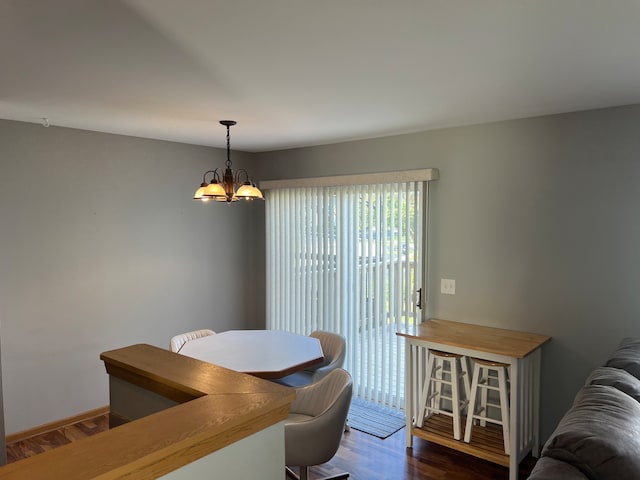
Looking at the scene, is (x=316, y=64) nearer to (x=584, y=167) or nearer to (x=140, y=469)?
(x=140, y=469)

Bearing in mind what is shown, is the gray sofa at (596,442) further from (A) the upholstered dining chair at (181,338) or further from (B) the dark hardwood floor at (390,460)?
(A) the upholstered dining chair at (181,338)

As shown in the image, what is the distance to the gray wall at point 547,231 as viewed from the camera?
296 cm

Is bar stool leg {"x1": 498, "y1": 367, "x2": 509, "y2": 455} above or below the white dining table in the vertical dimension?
below

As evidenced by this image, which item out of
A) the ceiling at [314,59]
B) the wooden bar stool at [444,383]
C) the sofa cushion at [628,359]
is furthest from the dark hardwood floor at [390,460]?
the ceiling at [314,59]

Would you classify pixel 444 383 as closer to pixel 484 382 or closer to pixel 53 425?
pixel 484 382

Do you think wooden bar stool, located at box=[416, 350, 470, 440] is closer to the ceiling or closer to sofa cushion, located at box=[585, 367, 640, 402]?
sofa cushion, located at box=[585, 367, 640, 402]

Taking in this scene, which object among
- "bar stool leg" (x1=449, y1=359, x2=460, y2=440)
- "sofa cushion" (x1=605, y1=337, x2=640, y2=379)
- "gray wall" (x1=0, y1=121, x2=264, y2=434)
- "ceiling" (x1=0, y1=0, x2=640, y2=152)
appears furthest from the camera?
"gray wall" (x1=0, y1=121, x2=264, y2=434)

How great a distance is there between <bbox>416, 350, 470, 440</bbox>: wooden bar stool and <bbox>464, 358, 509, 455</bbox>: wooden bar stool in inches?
3.4

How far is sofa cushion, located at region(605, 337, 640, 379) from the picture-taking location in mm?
2260

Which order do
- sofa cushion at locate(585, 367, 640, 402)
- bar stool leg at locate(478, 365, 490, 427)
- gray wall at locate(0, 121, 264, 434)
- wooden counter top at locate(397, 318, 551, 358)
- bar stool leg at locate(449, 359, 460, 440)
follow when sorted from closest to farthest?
sofa cushion at locate(585, 367, 640, 402) < wooden counter top at locate(397, 318, 551, 358) < bar stool leg at locate(449, 359, 460, 440) < bar stool leg at locate(478, 365, 490, 427) < gray wall at locate(0, 121, 264, 434)

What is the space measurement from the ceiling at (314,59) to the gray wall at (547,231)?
245 mm

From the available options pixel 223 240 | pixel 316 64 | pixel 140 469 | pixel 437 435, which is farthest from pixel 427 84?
pixel 223 240

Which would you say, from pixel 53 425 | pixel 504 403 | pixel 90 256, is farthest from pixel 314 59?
pixel 53 425

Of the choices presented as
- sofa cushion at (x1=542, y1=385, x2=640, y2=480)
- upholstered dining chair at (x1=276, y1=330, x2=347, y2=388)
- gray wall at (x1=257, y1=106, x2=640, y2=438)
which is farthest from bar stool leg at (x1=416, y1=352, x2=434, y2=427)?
sofa cushion at (x1=542, y1=385, x2=640, y2=480)
